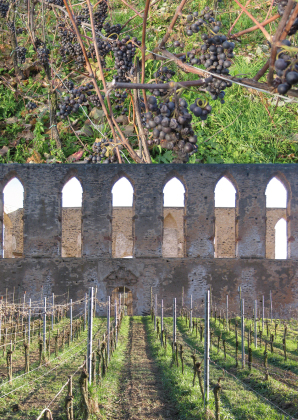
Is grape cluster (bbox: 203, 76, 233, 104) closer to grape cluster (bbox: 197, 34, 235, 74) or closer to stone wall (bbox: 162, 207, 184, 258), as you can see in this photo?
grape cluster (bbox: 197, 34, 235, 74)

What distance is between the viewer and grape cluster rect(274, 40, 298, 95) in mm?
1318

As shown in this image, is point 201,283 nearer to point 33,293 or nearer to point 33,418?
point 33,293

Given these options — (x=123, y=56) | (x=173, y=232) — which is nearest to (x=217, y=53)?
(x=123, y=56)

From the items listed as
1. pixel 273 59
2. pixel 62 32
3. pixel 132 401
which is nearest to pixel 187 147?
pixel 273 59

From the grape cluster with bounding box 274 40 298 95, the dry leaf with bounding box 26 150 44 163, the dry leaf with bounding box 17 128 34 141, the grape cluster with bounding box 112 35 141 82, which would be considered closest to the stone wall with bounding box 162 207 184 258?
the dry leaf with bounding box 26 150 44 163

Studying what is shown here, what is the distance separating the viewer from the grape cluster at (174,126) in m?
1.82

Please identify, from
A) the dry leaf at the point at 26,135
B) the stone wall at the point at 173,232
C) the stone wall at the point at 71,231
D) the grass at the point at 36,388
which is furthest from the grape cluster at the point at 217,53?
the stone wall at the point at 173,232

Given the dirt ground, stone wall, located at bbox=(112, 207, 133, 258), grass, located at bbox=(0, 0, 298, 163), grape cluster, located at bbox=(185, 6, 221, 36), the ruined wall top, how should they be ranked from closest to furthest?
grape cluster, located at bbox=(185, 6, 221, 36), the dirt ground, grass, located at bbox=(0, 0, 298, 163), the ruined wall top, stone wall, located at bbox=(112, 207, 133, 258)

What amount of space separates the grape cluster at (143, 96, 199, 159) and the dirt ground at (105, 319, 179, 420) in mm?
5123

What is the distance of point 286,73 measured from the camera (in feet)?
4.43

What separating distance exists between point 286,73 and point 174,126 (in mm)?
563

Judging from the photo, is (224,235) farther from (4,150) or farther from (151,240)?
(4,150)

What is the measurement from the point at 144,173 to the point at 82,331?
6.62 meters

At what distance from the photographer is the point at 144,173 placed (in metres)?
19.4
